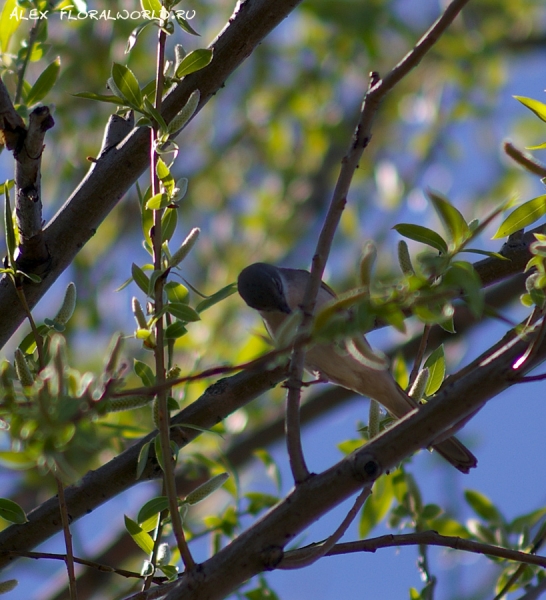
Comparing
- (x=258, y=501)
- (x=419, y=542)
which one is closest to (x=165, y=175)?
(x=419, y=542)

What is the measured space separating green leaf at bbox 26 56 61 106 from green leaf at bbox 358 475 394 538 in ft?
5.96

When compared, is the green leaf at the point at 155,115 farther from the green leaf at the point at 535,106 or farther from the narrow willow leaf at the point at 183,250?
the green leaf at the point at 535,106

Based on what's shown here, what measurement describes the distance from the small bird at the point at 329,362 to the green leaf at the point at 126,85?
1335mm

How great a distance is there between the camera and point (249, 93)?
6832mm

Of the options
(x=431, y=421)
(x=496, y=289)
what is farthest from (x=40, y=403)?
(x=496, y=289)

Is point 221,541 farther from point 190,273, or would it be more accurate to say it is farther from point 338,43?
point 338,43

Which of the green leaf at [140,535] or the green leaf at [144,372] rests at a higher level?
the green leaf at [144,372]

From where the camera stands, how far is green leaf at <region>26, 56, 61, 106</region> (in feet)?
8.56

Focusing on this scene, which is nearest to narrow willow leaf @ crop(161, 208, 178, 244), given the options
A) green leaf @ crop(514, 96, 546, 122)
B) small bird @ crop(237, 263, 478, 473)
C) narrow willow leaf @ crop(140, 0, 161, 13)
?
narrow willow leaf @ crop(140, 0, 161, 13)

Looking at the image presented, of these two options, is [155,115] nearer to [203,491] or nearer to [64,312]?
[64,312]

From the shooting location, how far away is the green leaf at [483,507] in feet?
9.90

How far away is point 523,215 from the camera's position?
1.98 m

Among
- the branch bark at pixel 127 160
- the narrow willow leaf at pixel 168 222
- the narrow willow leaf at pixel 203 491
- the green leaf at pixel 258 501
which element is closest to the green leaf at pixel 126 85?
the narrow willow leaf at pixel 168 222

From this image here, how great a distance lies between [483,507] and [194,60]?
1992 millimetres
